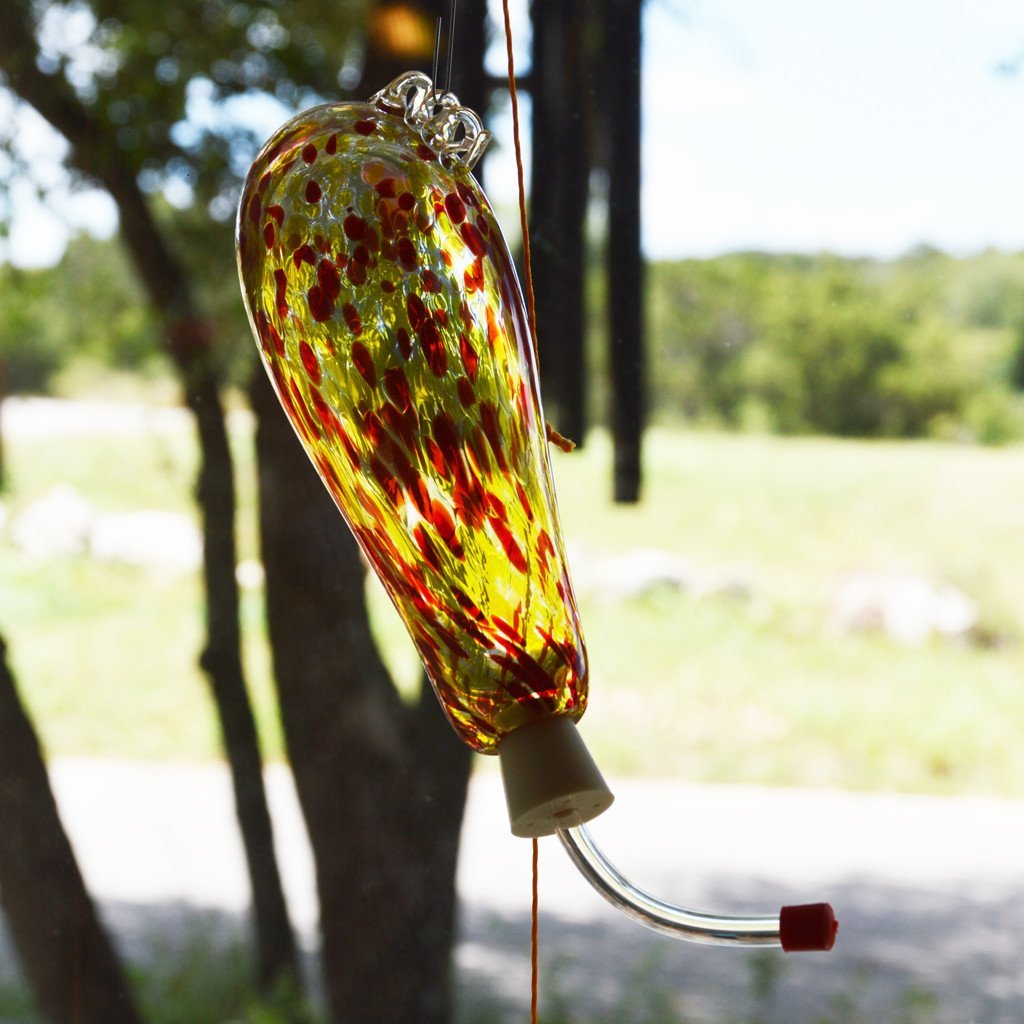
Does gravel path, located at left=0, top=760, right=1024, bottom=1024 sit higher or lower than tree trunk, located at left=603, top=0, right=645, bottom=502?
lower

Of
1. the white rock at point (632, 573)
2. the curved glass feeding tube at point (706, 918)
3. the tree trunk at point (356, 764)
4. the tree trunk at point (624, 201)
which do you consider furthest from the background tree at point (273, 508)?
the curved glass feeding tube at point (706, 918)

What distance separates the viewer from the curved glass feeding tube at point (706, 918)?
1.37ft

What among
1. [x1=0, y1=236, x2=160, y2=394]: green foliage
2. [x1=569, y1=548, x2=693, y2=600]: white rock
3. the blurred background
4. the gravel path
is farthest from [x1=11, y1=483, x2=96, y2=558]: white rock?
[x1=569, y1=548, x2=693, y2=600]: white rock

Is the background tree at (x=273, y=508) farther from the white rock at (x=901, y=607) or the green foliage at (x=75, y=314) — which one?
the white rock at (x=901, y=607)

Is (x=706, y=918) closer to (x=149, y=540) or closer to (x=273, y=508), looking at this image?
(x=273, y=508)

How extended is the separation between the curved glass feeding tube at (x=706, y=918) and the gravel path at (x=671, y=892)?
55 centimetres

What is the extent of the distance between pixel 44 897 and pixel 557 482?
0.51 m

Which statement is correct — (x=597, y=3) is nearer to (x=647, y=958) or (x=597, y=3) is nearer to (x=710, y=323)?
(x=710, y=323)

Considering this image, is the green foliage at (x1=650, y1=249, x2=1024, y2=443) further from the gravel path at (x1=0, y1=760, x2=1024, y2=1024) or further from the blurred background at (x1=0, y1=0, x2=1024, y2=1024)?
the gravel path at (x1=0, y1=760, x2=1024, y2=1024)

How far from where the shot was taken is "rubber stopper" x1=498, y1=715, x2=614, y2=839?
1.37ft

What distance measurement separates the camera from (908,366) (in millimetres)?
1239

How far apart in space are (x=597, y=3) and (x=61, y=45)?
1.52 ft

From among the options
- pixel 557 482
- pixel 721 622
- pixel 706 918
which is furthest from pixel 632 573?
pixel 706 918

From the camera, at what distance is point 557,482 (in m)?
0.91
